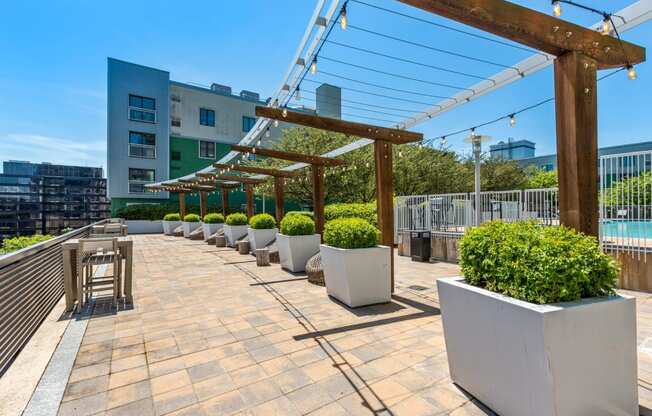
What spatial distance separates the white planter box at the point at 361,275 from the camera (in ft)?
14.3

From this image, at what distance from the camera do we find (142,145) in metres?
22.7

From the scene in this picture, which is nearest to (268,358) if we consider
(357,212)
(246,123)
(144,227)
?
(357,212)

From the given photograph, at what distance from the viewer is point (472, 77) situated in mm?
4426

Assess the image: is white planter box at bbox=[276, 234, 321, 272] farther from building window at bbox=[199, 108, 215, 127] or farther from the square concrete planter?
building window at bbox=[199, 108, 215, 127]

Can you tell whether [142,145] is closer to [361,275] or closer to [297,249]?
[297,249]

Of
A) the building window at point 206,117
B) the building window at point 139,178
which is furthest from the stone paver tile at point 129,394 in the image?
the building window at point 206,117

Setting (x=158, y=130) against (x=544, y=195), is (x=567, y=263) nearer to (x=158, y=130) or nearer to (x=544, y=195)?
(x=544, y=195)

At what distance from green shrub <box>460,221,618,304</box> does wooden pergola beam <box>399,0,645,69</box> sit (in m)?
1.35

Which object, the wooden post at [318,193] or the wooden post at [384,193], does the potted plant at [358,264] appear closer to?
the wooden post at [384,193]

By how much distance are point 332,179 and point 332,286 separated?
10.4 m

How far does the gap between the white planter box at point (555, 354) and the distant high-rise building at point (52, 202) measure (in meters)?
31.7

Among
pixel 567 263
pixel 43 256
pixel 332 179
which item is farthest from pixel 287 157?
pixel 332 179

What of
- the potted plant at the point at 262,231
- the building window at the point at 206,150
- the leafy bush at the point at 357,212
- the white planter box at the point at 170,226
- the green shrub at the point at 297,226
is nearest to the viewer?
the green shrub at the point at 297,226

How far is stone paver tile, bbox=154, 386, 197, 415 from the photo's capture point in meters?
2.19
